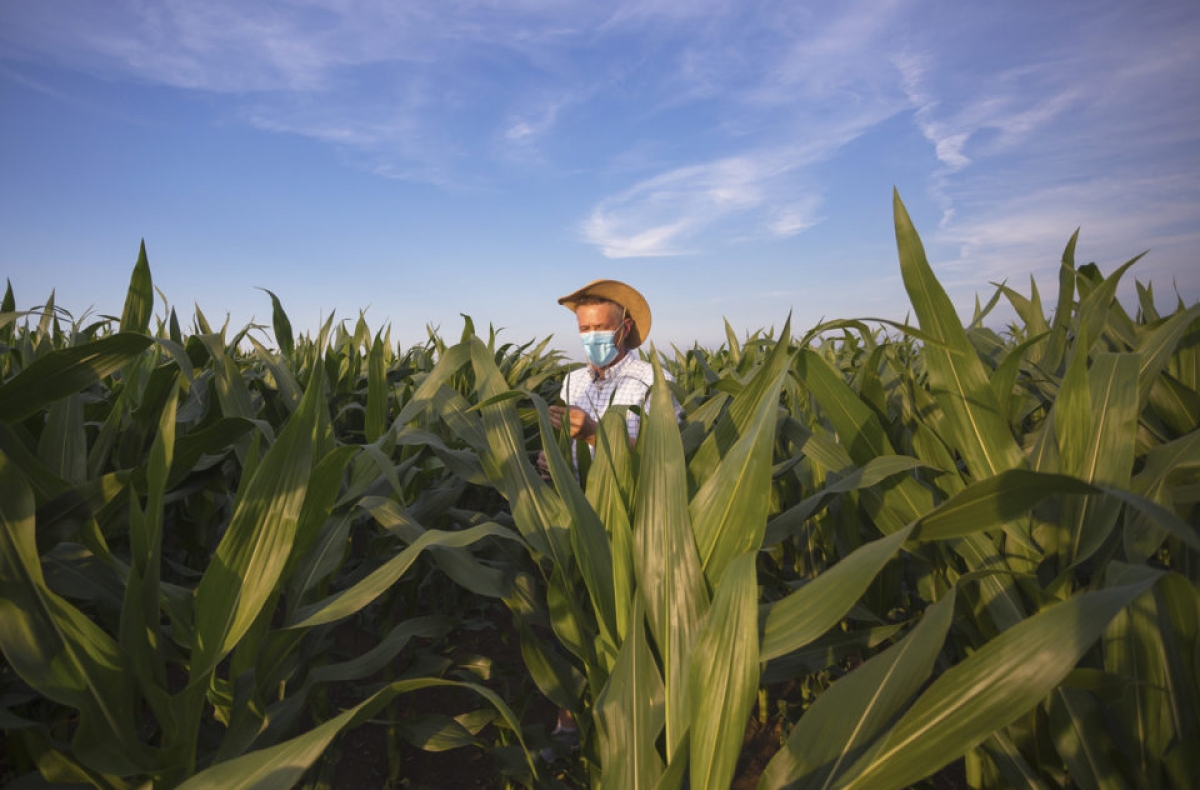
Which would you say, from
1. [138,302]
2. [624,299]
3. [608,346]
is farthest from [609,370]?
[138,302]

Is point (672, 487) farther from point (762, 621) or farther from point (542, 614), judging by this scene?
point (542, 614)

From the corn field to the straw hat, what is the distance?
1.53 metres

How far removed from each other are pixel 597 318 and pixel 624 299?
31cm

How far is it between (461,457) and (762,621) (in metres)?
0.81

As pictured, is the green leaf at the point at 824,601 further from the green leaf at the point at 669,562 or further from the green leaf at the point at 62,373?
the green leaf at the point at 62,373

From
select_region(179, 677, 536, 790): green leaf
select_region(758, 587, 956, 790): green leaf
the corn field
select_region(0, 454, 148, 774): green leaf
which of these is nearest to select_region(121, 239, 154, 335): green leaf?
the corn field

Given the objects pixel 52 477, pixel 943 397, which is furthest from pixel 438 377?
pixel 943 397

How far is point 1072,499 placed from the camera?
3.16 feet

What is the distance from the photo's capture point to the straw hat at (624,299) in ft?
9.36

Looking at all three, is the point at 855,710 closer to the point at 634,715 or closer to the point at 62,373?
the point at 634,715

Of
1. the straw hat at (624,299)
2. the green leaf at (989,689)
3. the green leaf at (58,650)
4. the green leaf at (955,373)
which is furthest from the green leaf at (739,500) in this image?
the straw hat at (624,299)

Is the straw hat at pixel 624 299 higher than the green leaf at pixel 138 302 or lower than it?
higher

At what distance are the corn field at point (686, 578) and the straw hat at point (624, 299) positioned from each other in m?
1.53

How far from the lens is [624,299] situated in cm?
295
